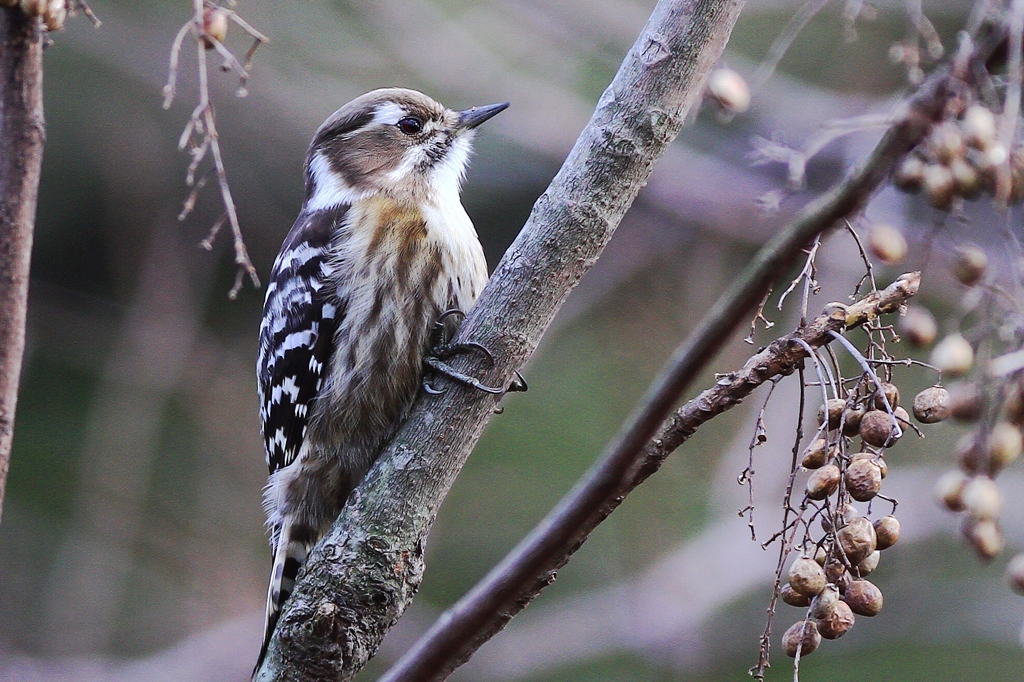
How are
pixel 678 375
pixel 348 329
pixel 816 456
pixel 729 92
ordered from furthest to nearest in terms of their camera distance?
pixel 348 329 < pixel 729 92 < pixel 816 456 < pixel 678 375

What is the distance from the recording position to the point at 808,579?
150cm

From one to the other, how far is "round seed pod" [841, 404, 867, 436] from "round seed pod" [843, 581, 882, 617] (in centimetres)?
23

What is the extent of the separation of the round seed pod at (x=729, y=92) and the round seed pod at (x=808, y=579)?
0.71 meters

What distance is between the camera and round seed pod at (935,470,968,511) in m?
1.25

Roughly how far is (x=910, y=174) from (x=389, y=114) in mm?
2503

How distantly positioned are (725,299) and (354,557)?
49.8 inches

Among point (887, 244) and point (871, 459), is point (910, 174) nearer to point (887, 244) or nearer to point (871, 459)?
point (887, 244)

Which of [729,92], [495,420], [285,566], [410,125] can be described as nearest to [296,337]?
[285,566]

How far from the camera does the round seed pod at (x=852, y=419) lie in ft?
5.25

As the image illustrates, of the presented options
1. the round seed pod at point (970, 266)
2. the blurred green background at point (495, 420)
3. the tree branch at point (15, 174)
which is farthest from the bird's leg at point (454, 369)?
the blurred green background at point (495, 420)

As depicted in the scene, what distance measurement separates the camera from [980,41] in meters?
1.11

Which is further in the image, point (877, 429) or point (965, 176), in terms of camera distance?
point (877, 429)

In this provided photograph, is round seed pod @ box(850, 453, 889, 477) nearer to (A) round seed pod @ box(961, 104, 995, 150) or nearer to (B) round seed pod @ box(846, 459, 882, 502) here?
(B) round seed pod @ box(846, 459, 882, 502)

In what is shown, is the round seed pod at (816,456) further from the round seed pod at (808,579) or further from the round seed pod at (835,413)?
the round seed pod at (808,579)
